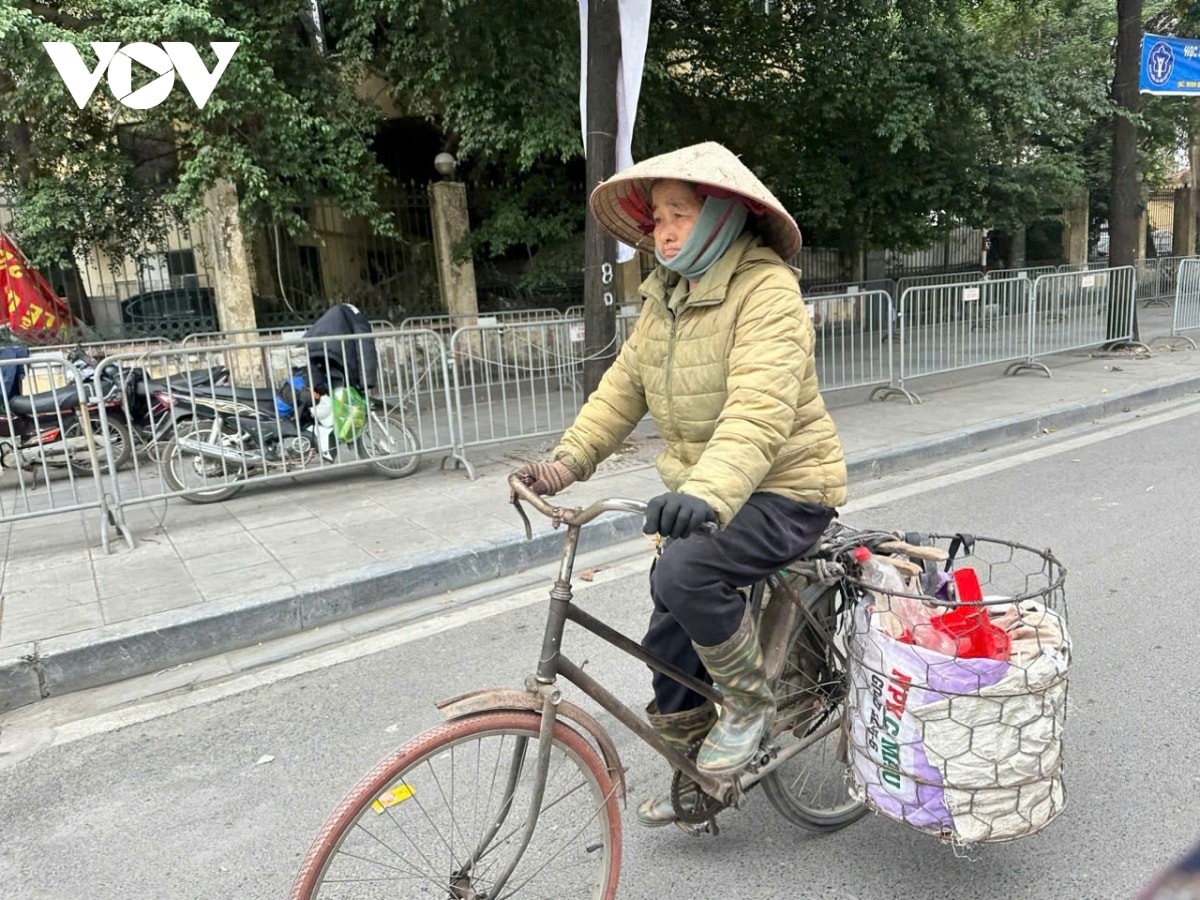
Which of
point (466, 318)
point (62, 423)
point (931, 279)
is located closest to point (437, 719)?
point (62, 423)

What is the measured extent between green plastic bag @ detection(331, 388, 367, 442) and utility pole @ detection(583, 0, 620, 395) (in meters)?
1.98

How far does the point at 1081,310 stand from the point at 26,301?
493 inches

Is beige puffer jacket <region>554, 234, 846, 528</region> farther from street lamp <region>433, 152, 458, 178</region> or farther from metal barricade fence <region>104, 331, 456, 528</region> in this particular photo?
street lamp <region>433, 152, 458, 178</region>

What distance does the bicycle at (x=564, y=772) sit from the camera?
200 centimetres

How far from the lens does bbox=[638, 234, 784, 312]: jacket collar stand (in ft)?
7.25

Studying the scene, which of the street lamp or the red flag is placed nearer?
the red flag

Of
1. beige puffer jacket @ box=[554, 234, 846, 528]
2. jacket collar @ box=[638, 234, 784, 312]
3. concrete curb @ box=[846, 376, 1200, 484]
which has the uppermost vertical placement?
jacket collar @ box=[638, 234, 784, 312]

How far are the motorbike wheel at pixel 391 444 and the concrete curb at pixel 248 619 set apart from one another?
188cm

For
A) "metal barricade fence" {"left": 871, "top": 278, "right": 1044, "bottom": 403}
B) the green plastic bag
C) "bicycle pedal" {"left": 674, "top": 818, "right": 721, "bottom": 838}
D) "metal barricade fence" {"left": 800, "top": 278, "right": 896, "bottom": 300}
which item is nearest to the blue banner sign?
"metal barricade fence" {"left": 871, "top": 278, "right": 1044, "bottom": 403}

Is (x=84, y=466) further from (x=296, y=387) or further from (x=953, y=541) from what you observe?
(x=953, y=541)

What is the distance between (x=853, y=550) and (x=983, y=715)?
557mm

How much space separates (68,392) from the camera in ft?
22.7

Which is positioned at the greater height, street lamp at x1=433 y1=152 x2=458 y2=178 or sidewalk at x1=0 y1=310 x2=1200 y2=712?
street lamp at x1=433 y1=152 x2=458 y2=178

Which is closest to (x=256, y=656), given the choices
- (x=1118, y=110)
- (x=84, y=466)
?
(x=84, y=466)
